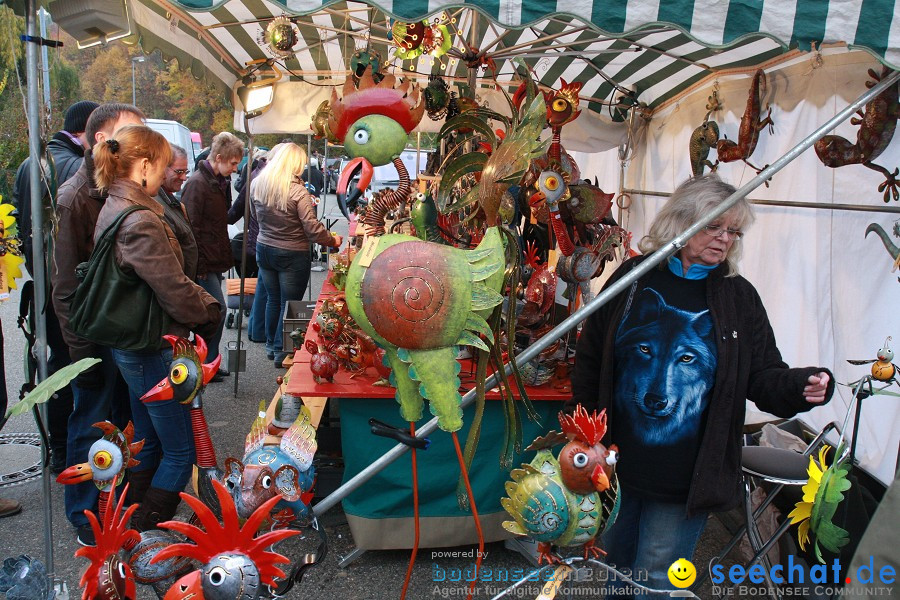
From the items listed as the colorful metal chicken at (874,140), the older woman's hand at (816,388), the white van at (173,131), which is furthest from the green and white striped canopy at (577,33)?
the white van at (173,131)

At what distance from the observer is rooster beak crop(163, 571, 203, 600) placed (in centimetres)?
134

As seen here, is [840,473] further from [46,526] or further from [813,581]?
[46,526]

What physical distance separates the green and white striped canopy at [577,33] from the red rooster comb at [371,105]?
0.65 feet

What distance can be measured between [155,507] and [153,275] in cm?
83

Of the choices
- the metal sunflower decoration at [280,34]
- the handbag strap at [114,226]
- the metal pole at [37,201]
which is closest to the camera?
the metal pole at [37,201]

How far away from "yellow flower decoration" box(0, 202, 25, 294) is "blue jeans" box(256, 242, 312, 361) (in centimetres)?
276

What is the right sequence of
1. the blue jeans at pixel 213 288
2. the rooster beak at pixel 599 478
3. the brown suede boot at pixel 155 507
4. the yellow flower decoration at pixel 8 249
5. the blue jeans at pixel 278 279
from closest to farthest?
the rooster beak at pixel 599 478 → the yellow flower decoration at pixel 8 249 → the brown suede boot at pixel 155 507 → the blue jeans at pixel 213 288 → the blue jeans at pixel 278 279

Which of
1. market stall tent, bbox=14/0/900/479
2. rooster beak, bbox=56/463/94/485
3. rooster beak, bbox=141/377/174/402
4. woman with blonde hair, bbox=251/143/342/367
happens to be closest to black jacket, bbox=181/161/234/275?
woman with blonde hair, bbox=251/143/342/367

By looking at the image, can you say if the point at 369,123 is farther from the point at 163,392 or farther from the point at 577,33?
the point at 577,33

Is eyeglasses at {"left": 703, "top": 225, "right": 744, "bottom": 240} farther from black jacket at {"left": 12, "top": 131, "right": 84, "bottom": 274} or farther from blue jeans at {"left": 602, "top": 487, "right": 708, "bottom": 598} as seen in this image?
black jacket at {"left": 12, "top": 131, "right": 84, "bottom": 274}

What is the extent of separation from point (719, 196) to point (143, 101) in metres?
29.7

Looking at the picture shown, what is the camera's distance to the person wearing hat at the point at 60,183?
2.92 metres

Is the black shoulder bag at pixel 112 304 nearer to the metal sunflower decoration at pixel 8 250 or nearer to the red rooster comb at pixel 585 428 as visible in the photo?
the metal sunflower decoration at pixel 8 250

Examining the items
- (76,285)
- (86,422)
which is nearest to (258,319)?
(86,422)
